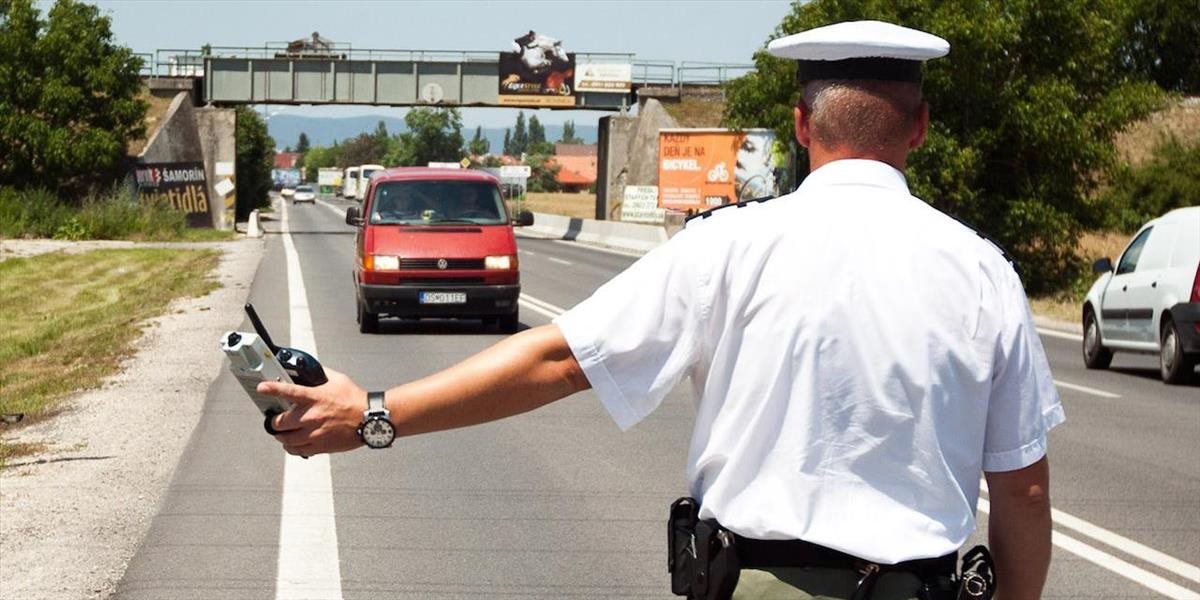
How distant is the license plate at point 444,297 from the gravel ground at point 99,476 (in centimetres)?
302

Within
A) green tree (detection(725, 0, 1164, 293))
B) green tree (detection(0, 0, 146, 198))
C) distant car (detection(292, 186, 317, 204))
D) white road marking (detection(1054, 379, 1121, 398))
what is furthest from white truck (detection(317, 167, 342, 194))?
white road marking (detection(1054, 379, 1121, 398))

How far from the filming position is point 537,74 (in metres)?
73.0

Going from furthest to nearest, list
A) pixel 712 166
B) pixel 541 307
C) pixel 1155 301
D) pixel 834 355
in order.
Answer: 1. pixel 712 166
2. pixel 541 307
3. pixel 1155 301
4. pixel 834 355

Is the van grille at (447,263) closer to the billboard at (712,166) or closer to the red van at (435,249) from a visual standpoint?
the red van at (435,249)

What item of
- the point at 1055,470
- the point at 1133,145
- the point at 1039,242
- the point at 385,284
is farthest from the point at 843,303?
the point at 1133,145

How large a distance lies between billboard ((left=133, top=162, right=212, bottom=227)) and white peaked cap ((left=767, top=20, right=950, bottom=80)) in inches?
2262

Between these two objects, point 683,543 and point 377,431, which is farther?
point 683,543

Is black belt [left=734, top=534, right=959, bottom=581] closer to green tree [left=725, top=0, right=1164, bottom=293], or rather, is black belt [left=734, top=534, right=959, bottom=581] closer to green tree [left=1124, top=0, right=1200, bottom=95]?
green tree [left=725, top=0, right=1164, bottom=293]

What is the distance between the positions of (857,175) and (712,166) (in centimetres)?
5651

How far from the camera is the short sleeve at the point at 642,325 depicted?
2.74 metres

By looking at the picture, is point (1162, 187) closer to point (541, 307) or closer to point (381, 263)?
point (541, 307)

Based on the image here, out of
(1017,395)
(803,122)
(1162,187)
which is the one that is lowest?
(1162,187)

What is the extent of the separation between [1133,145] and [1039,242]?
3460cm

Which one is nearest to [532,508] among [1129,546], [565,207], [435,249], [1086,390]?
[1129,546]
